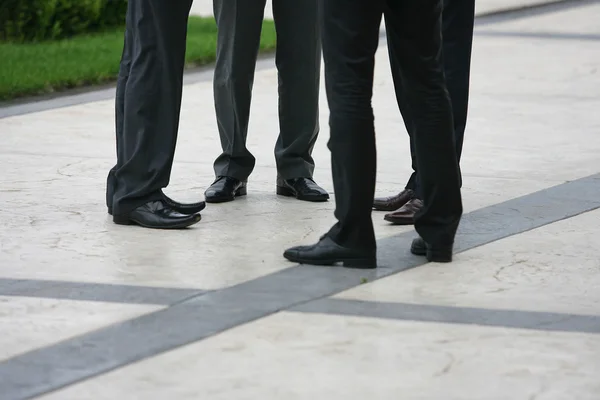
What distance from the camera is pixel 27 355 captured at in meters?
3.75

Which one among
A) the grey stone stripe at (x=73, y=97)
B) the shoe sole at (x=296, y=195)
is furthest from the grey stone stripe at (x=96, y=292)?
the grey stone stripe at (x=73, y=97)

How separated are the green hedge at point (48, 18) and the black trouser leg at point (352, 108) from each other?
7.96 meters

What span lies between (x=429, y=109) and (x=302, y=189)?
133 centimetres

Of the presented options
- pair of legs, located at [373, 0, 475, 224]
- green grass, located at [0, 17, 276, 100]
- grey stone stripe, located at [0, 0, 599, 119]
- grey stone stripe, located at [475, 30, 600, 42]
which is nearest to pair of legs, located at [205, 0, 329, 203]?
pair of legs, located at [373, 0, 475, 224]

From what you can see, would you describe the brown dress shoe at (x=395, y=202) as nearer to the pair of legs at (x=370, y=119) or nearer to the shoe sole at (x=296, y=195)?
the shoe sole at (x=296, y=195)

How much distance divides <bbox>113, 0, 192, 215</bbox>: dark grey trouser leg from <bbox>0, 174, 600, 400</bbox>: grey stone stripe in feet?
2.98

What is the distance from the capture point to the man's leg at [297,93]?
5.92m

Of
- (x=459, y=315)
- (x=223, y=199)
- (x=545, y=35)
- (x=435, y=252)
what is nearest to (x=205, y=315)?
(x=459, y=315)

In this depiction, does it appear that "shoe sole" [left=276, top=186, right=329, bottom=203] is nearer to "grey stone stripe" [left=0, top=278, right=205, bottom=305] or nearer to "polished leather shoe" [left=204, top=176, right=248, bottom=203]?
"polished leather shoe" [left=204, top=176, right=248, bottom=203]

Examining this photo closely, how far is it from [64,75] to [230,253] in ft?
16.8

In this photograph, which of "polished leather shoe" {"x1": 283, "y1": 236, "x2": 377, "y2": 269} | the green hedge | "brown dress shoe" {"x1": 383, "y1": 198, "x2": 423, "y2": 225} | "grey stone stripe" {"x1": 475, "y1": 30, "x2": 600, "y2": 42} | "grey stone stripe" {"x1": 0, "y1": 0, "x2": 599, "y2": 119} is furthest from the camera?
"grey stone stripe" {"x1": 475, "y1": 30, "x2": 600, "y2": 42}

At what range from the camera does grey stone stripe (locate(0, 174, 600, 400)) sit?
3.60 m

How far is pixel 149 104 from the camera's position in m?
5.39

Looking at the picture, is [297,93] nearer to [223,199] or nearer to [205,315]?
[223,199]
